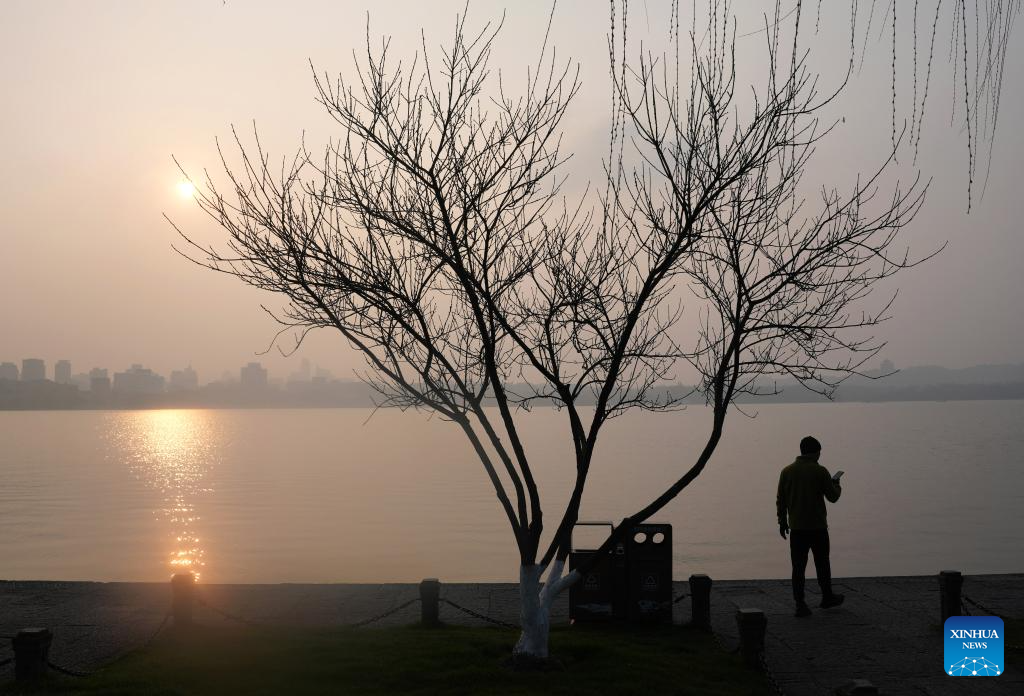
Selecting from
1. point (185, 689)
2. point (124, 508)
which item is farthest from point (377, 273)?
point (124, 508)

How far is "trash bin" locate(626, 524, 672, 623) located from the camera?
10641 mm

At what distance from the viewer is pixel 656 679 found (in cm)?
816

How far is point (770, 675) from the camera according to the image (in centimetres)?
833

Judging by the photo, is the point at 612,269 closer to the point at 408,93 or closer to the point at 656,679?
the point at 408,93

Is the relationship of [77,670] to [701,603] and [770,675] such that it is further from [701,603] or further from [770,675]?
[770,675]

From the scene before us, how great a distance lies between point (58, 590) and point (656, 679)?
9.27 meters

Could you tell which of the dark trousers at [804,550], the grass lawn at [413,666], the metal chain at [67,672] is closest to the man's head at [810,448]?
the dark trousers at [804,550]

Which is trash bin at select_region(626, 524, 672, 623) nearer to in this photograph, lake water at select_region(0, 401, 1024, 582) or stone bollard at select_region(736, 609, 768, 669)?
stone bollard at select_region(736, 609, 768, 669)

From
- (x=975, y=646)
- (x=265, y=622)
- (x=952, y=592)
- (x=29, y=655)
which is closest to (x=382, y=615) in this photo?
(x=265, y=622)

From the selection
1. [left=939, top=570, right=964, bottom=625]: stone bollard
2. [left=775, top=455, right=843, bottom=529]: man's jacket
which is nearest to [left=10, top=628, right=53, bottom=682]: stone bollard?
[left=775, top=455, right=843, bottom=529]: man's jacket

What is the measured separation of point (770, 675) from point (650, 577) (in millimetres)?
2523

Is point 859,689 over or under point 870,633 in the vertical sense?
over

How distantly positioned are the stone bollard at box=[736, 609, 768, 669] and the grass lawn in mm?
142

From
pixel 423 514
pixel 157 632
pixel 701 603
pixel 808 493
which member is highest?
pixel 808 493
